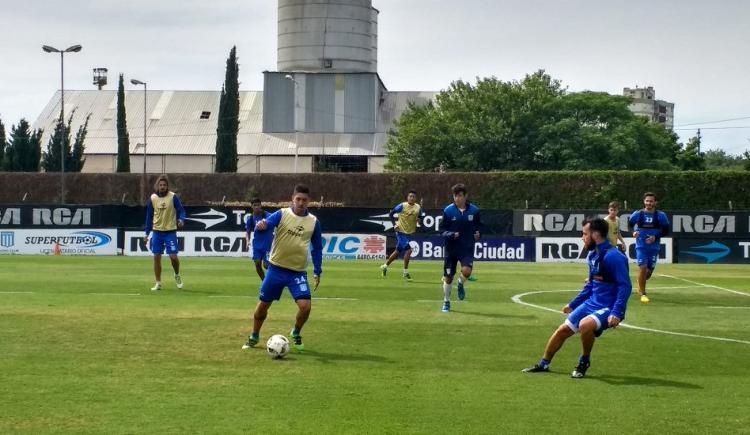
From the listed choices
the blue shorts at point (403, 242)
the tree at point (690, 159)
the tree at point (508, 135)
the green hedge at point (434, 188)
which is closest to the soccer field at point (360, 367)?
the blue shorts at point (403, 242)

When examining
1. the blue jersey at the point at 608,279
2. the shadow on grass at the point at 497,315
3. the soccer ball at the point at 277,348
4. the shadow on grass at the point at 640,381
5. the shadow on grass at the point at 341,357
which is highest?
the blue jersey at the point at 608,279

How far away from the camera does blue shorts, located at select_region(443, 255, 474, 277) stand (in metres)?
18.0

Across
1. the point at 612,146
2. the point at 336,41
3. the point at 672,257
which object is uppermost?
the point at 336,41

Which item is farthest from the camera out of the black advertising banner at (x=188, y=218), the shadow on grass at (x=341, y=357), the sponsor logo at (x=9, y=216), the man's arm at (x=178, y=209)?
the sponsor logo at (x=9, y=216)

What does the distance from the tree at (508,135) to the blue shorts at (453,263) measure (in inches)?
2126

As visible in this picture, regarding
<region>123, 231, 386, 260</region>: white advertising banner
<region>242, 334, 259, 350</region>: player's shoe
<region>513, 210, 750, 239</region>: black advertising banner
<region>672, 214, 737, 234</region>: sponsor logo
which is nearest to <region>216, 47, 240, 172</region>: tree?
<region>123, 231, 386, 260</region>: white advertising banner

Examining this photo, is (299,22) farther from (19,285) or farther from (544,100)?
(19,285)

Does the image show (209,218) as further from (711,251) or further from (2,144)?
(2,144)

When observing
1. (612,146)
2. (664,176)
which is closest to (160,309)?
(664,176)

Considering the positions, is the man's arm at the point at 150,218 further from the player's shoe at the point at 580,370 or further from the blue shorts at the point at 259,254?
the player's shoe at the point at 580,370

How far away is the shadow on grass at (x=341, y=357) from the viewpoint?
1239 centimetres

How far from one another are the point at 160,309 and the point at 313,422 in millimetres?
9337

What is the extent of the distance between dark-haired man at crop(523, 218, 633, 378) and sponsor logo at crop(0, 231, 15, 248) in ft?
113

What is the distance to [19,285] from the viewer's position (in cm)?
2289
